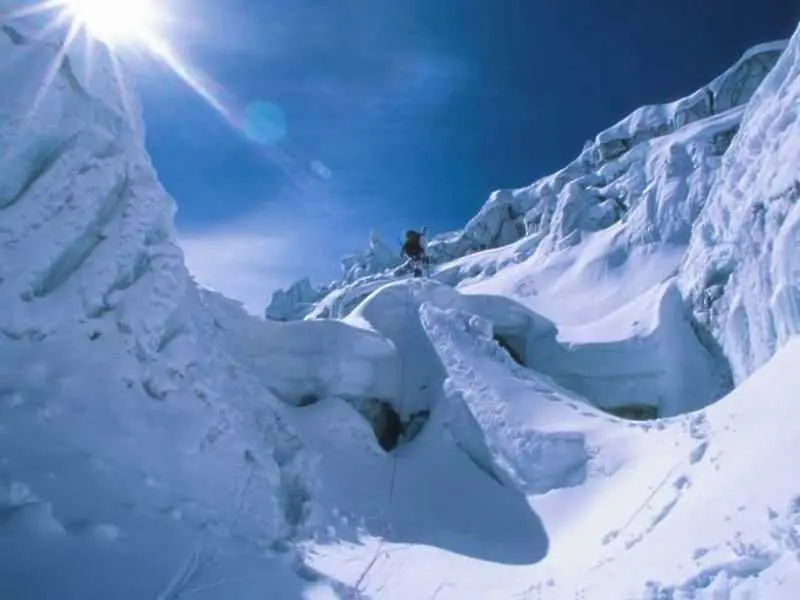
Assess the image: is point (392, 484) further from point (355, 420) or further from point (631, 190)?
point (631, 190)

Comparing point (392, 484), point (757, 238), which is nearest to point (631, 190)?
point (757, 238)

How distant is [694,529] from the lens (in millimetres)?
6605

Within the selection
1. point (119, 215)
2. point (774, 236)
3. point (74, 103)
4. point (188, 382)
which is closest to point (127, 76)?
point (74, 103)

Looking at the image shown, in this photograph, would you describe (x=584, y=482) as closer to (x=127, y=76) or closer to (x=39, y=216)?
Result: (x=39, y=216)

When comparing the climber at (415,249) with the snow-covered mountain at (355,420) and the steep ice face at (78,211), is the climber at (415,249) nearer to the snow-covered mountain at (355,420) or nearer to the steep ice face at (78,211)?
the snow-covered mountain at (355,420)

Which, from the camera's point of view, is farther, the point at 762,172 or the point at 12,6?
the point at 762,172

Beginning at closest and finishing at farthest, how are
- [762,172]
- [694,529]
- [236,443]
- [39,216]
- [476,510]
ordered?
[694,529]
[39,216]
[236,443]
[476,510]
[762,172]

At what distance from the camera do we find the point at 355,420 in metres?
15.3

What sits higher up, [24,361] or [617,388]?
[617,388]

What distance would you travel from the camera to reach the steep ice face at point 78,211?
9.16 m

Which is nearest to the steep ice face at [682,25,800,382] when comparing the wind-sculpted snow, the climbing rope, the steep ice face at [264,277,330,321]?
the climbing rope

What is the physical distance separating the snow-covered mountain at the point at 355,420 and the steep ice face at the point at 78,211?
43 mm

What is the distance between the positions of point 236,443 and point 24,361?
3700 millimetres

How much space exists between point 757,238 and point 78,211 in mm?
15375
